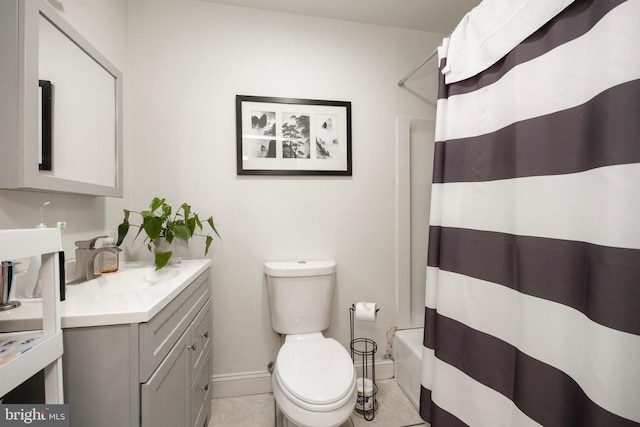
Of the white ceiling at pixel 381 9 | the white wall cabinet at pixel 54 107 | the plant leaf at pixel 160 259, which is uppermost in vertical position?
the white ceiling at pixel 381 9

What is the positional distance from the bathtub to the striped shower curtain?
0.35 m

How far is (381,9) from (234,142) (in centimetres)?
125

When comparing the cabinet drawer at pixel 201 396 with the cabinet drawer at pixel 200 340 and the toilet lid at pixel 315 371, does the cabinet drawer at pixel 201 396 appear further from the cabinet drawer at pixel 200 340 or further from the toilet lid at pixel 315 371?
the toilet lid at pixel 315 371

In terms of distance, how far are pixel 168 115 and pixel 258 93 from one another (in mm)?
549

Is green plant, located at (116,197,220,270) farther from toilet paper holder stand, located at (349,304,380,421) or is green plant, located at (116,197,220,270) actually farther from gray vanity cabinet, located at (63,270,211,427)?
toilet paper holder stand, located at (349,304,380,421)

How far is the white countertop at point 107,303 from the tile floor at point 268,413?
896mm

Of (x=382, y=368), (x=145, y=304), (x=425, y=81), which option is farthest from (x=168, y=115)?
(x=382, y=368)

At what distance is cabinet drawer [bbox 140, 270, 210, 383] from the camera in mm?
693

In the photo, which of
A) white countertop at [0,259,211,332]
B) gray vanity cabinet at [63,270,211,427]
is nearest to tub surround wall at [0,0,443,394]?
white countertop at [0,259,211,332]

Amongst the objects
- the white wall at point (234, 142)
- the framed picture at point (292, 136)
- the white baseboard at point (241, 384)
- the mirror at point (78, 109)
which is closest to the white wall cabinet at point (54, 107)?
the mirror at point (78, 109)

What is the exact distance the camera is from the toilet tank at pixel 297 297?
148 centimetres

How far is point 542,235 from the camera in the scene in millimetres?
785

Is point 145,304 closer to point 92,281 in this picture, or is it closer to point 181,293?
point 181,293

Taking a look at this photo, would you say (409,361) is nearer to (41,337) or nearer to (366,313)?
(366,313)
